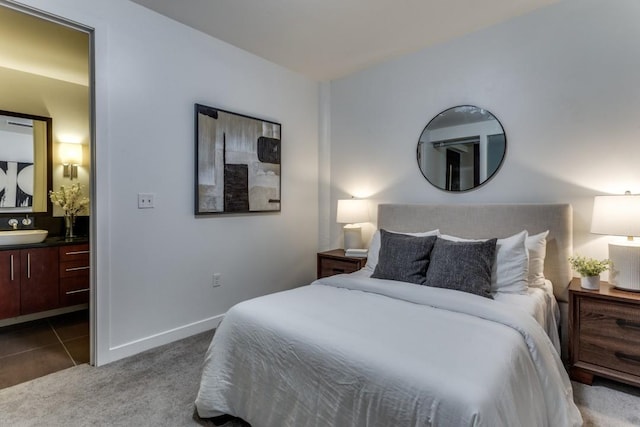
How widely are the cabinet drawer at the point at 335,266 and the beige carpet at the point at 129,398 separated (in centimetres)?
147

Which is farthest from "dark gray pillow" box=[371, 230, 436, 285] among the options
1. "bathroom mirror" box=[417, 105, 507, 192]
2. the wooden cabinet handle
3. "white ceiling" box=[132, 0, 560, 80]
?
"white ceiling" box=[132, 0, 560, 80]

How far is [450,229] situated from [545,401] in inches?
62.1

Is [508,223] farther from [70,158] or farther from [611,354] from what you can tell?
[70,158]

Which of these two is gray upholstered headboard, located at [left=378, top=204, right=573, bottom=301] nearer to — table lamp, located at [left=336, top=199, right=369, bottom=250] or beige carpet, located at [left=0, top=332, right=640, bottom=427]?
table lamp, located at [left=336, top=199, right=369, bottom=250]

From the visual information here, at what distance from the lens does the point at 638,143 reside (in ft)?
7.26

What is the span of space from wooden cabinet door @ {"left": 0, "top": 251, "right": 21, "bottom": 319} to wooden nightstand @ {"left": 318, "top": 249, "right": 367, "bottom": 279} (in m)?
2.78

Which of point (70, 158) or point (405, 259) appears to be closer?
point (405, 259)

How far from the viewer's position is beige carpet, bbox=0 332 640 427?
5.75 ft

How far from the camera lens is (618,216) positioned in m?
2.03

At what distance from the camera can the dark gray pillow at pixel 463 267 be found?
6.71 ft

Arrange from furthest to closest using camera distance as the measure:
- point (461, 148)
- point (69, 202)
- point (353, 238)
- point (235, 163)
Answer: point (69, 202), point (353, 238), point (235, 163), point (461, 148)

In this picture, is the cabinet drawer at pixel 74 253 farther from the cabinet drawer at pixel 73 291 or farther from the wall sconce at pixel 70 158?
the wall sconce at pixel 70 158

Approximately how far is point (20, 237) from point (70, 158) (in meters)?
1.07

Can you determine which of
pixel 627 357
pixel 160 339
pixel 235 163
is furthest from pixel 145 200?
pixel 627 357
